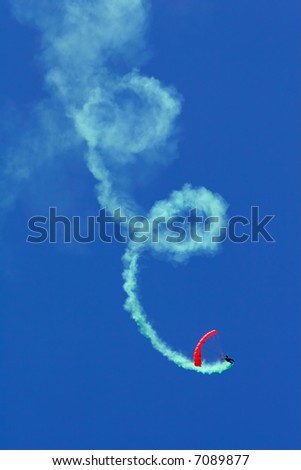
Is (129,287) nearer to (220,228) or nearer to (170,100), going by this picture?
(220,228)

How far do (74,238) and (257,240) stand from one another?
12.1m

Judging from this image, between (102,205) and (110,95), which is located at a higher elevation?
(110,95)

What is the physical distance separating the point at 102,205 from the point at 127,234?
252 cm

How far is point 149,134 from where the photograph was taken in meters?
47.3

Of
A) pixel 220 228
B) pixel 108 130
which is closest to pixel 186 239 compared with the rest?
pixel 220 228
